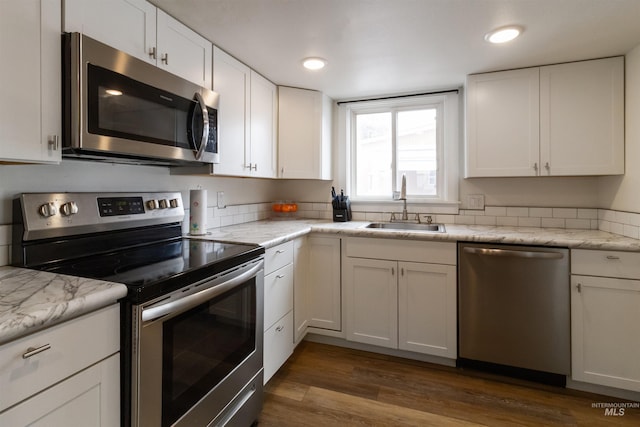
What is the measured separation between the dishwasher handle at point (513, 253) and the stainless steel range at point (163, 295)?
4.45ft

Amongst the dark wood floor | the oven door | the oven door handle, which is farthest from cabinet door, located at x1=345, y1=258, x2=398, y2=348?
the oven door handle

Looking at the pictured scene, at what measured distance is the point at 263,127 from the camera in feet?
8.23

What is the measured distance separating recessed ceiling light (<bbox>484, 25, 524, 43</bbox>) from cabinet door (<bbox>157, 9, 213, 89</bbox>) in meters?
1.61

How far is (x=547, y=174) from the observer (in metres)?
Answer: 2.28

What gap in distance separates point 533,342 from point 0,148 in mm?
2689

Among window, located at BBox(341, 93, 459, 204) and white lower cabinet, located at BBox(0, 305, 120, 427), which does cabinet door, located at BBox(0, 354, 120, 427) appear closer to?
white lower cabinet, located at BBox(0, 305, 120, 427)

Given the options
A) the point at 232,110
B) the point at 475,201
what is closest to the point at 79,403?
the point at 232,110

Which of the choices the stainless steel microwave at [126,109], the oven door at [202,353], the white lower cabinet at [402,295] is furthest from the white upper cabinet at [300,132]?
the oven door at [202,353]

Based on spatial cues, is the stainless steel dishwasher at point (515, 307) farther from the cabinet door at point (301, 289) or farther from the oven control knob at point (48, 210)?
the oven control knob at point (48, 210)

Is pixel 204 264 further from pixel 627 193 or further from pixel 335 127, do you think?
pixel 627 193

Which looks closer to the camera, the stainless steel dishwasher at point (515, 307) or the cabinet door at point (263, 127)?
the stainless steel dishwasher at point (515, 307)

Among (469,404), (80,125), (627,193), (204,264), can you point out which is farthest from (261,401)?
(627,193)

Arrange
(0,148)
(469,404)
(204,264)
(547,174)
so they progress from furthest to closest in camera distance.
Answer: (547,174) < (469,404) < (204,264) < (0,148)

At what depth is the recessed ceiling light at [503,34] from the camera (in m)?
1.76
